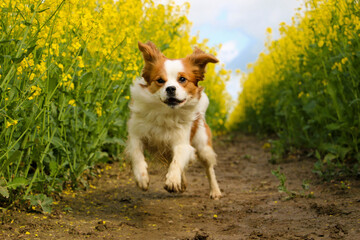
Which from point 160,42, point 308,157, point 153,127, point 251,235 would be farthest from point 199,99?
point 308,157

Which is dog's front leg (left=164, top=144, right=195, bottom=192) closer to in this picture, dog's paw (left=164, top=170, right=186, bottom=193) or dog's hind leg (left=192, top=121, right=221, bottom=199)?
dog's paw (left=164, top=170, right=186, bottom=193)

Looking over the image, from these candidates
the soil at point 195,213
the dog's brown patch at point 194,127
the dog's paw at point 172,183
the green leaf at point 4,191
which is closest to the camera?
the green leaf at point 4,191

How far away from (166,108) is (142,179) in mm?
766

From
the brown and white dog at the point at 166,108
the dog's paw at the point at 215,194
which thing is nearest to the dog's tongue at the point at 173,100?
the brown and white dog at the point at 166,108

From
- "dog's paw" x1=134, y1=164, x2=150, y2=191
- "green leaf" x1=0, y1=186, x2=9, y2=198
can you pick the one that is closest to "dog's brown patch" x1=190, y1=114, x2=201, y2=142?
"dog's paw" x1=134, y1=164, x2=150, y2=191

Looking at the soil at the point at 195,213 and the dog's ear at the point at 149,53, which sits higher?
the dog's ear at the point at 149,53

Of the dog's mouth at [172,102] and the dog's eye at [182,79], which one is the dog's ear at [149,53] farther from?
the dog's mouth at [172,102]

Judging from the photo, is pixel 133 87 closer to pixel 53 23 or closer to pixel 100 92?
pixel 100 92

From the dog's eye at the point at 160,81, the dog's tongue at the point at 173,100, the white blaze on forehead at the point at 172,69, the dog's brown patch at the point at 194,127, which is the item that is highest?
the white blaze on forehead at the point at 172,69

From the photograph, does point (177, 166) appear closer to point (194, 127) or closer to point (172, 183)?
point (172, 183)

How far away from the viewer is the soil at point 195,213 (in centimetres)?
330

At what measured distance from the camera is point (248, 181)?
599 cm

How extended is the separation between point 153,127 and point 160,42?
2.06 meters

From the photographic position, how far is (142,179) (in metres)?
3.80
